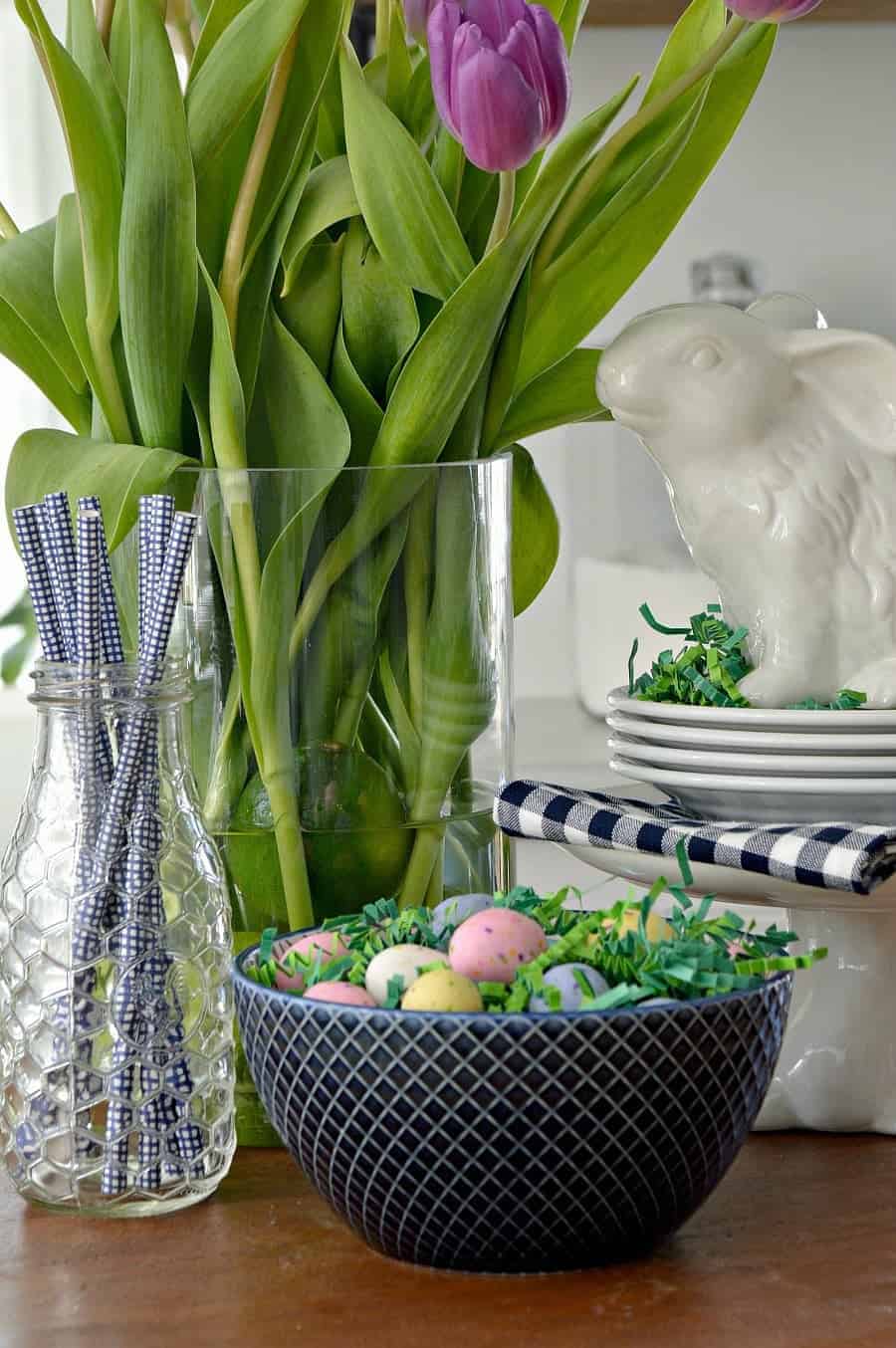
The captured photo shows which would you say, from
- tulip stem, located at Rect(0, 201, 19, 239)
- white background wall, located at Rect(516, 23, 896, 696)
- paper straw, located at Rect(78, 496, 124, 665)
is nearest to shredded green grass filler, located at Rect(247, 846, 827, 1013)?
paper straw, located at Rect(78, 496, 124, 665)

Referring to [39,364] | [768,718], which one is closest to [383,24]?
[39,364]

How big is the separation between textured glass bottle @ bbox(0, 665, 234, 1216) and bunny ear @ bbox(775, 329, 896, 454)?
0.81ft

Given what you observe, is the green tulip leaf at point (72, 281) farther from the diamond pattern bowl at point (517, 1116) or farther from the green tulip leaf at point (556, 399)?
the diamond pattern bowl at point (517, 1116)

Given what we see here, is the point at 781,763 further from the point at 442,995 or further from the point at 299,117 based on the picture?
the point at 299,117

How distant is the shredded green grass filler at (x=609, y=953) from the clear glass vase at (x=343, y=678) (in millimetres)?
80

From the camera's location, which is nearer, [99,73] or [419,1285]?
[419,1285]

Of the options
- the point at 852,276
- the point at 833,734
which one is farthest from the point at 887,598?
the point at 852,276

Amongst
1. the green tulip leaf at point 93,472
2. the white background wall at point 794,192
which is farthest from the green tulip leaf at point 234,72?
the white background wall at point 794,192

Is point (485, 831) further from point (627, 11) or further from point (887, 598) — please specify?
point (627, 11)

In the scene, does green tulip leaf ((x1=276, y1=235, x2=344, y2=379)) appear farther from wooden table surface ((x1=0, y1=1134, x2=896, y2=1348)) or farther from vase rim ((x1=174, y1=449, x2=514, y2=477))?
wooden table surface ((x1=0, y1=1134, x2=896, y2=1348))

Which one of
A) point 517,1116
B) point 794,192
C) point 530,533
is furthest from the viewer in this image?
point 794,192

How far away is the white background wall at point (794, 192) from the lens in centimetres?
175

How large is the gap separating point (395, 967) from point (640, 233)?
0.31m

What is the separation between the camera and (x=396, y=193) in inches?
22.3
